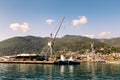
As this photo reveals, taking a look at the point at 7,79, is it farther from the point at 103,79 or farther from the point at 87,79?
the point at 103,79

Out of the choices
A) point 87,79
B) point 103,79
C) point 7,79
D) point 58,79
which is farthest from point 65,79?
point 7,79

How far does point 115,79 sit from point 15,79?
3075 cm

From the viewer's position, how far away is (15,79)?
70188 millimetres

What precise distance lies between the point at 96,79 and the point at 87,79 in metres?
2.84

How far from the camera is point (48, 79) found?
7231 cm

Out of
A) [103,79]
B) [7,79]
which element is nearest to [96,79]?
[103,79]

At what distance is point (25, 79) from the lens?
7069 cm

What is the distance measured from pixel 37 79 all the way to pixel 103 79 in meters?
20.6

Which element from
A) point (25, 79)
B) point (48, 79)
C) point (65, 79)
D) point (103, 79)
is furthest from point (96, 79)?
point (25, 79)

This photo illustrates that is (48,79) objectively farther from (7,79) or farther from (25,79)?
(7,79)

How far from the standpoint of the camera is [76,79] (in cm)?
7256

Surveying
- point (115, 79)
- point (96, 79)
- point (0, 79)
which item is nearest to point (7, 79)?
point (0, 79)

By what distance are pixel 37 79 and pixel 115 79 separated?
24215 mm

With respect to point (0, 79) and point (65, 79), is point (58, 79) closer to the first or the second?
point (65, 79)
